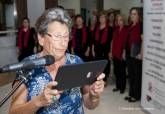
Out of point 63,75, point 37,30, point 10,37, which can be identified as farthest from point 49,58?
point 10,37

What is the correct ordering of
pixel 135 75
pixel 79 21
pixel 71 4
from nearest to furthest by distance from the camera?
pixel 135 75
pixel 79 21
pixel 71 4

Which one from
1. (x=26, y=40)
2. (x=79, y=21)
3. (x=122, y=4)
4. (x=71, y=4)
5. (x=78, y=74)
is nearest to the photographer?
(x=78, y=74)

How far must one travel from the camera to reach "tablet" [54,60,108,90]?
1.24 metres

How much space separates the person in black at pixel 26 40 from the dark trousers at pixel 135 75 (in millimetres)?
2800

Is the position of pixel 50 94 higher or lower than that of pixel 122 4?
lower

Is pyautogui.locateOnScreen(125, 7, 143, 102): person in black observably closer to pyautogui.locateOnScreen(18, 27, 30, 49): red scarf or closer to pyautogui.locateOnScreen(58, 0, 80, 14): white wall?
pyautogui.locateOnScreen(18, 27, 30, 49): red scarf

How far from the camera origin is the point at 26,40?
6.98 metres

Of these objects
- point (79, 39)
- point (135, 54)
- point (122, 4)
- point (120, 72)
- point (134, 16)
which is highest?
point (122, 4)

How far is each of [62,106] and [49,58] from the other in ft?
1.06

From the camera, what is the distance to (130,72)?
4.84 meters

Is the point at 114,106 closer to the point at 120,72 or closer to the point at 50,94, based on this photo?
the point at 120,72

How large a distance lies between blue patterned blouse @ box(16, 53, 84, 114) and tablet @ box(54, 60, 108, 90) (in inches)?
6.5

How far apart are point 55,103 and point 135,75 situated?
3369 millimetres

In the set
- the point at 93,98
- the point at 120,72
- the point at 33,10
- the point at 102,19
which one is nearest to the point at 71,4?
the point at 33,10
